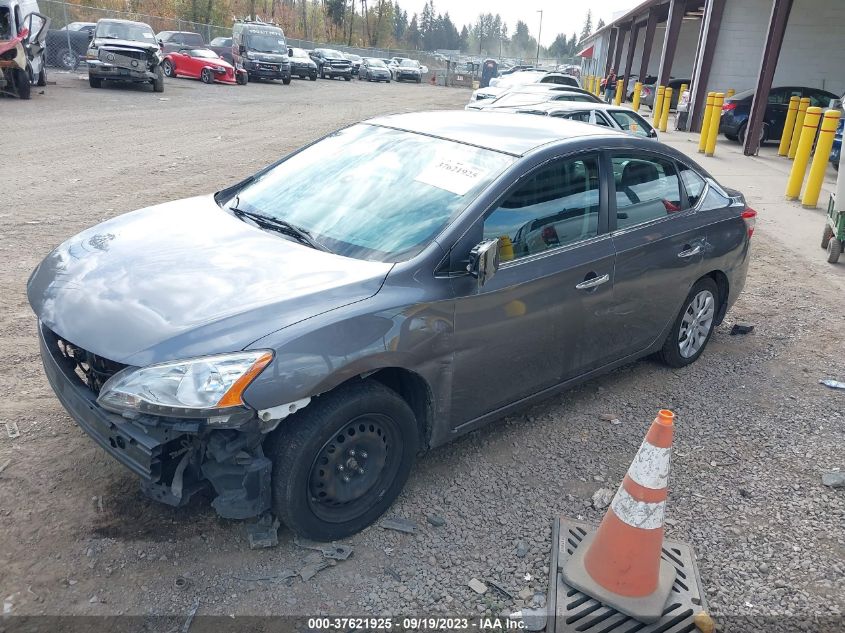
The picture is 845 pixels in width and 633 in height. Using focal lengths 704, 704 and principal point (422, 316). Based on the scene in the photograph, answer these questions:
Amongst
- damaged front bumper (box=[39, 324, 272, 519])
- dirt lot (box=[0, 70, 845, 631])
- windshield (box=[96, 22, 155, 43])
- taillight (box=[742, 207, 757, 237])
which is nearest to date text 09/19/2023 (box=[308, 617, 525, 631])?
dirt lot (box=[0, 70, 845, 631])

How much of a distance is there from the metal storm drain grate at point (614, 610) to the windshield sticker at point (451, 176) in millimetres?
1792

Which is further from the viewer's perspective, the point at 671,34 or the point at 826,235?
the point at 671,34

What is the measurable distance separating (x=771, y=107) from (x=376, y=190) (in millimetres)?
18427

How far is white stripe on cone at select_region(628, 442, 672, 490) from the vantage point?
2879mm

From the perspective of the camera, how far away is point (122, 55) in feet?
68.5

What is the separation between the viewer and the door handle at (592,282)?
3.80 meters

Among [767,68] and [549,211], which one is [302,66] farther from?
[549,211]

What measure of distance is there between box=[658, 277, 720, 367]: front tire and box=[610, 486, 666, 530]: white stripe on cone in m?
2.20

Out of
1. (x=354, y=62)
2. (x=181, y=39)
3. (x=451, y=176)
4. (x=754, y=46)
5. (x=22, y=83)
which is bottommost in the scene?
(x=22, y=83)

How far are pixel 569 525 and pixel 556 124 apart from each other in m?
2.41

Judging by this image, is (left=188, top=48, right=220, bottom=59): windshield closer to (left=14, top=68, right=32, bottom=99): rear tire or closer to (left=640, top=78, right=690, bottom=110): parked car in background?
(left=14, top=68, right=32, bottom=99): rear tire

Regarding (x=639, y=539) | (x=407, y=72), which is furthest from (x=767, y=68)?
(x=407, y=72)

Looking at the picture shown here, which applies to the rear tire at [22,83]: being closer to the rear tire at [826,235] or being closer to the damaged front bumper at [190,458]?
the rear tire at [826,235]

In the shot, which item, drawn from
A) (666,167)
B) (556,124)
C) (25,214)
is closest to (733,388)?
(666,167)
